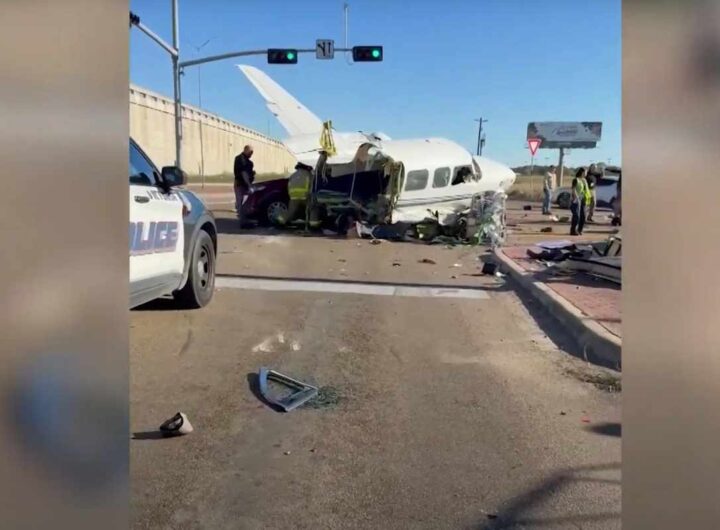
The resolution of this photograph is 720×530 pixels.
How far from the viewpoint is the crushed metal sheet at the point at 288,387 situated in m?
4.84

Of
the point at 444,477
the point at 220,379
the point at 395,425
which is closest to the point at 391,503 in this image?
the point at 444,477

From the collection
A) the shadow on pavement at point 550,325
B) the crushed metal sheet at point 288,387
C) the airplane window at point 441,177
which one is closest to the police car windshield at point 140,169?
the crushed metal sheet at point 288,387

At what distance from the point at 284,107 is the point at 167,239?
15235 millimetres

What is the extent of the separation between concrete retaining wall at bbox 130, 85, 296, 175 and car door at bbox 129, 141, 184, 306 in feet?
108

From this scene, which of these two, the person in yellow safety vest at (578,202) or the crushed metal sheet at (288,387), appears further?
the person in yellow safety vest at (578,202)

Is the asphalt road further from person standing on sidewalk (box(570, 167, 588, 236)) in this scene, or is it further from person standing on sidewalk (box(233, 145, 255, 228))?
person standing on sidewalk (box(570, 167, 588, 236))

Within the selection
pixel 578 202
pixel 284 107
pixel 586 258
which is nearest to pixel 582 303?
pixel 586 258

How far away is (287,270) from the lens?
11.5 metres

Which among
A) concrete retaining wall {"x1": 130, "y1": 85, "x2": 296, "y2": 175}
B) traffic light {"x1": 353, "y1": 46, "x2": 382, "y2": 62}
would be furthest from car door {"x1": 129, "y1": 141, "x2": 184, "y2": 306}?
concrete retaining wall {"x1": 130, "y1": 85, "x2": 296, "y2": 175}

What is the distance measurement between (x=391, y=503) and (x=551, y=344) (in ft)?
12.7

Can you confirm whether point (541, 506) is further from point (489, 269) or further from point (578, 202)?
point (578, 202)

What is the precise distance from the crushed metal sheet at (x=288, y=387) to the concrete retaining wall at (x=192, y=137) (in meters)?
34.5

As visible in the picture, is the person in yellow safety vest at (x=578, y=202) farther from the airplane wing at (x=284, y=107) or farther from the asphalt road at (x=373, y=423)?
the asphalt road at (x=373, y=423)
